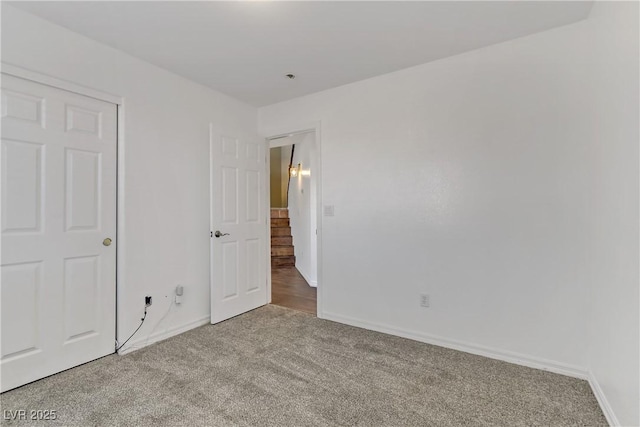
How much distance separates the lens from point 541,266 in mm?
2123

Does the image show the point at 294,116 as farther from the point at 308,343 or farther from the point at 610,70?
the point at 610,70

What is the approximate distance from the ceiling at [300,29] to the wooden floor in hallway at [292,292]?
99.5 inches

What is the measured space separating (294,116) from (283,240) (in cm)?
354

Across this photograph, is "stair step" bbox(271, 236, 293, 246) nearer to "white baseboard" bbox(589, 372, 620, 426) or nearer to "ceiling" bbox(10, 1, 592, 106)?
"ceiling" bbox(10, 1, 592, 106)

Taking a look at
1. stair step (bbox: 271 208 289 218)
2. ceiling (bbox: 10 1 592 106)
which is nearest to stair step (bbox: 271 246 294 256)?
stair step (bbox: 271 208 289 218)

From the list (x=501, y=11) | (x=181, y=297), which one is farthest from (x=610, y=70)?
(x=181, y=297)

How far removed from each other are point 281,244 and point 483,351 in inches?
181

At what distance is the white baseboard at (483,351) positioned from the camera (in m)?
2.04

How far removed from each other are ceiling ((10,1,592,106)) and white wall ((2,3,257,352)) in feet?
0.43

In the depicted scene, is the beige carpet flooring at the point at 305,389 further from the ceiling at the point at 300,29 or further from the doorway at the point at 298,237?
the ceiling at the point at 300,29

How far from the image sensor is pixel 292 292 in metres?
4.20

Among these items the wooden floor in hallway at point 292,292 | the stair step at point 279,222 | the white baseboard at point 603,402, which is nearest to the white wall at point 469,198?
the white baseboard at point 603,402

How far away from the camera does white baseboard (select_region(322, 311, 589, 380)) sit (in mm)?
2045

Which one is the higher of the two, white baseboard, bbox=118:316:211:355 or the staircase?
the staircase
